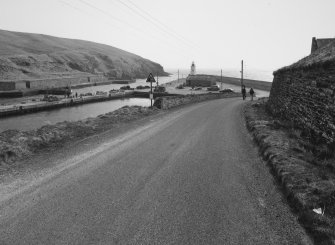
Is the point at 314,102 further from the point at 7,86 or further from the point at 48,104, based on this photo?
the point at 7,86

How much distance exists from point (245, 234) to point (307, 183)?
9.59 ft

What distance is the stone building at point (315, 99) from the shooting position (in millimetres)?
12203

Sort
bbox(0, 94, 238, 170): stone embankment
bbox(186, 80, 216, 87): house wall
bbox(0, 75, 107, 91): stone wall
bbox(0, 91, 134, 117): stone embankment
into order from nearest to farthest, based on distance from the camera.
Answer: bbox(0, 94, 238, 170): stone embankment → bbox(0, 91, 134, 117): stone embankment → bbox(0, 75, 107, 91): stone wall → bbox(186, 80, 216, 87): house wall

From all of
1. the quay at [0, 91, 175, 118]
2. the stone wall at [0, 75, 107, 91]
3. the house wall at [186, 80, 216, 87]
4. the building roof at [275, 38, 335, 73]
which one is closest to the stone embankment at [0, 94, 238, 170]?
the building roof at [275, 38, 335, 73]

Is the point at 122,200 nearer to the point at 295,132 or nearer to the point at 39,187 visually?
the point at 39,187

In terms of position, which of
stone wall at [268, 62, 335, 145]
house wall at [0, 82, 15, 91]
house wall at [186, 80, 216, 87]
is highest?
house wall at [186, 80, 216, 87]

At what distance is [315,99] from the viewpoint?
14266mm

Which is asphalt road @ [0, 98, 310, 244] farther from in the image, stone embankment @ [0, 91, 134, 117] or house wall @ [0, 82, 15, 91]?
house wall @ [0, 82, 15, 91]

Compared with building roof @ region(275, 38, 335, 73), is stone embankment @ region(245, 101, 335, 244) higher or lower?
lower

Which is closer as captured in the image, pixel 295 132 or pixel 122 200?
pixel 122 200

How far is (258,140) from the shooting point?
14469 mm

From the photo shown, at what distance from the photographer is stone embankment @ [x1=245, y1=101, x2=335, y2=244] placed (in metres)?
6.25

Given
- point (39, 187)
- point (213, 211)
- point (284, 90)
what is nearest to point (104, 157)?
point (39, 187)

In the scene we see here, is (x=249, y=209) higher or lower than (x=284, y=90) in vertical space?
lower
